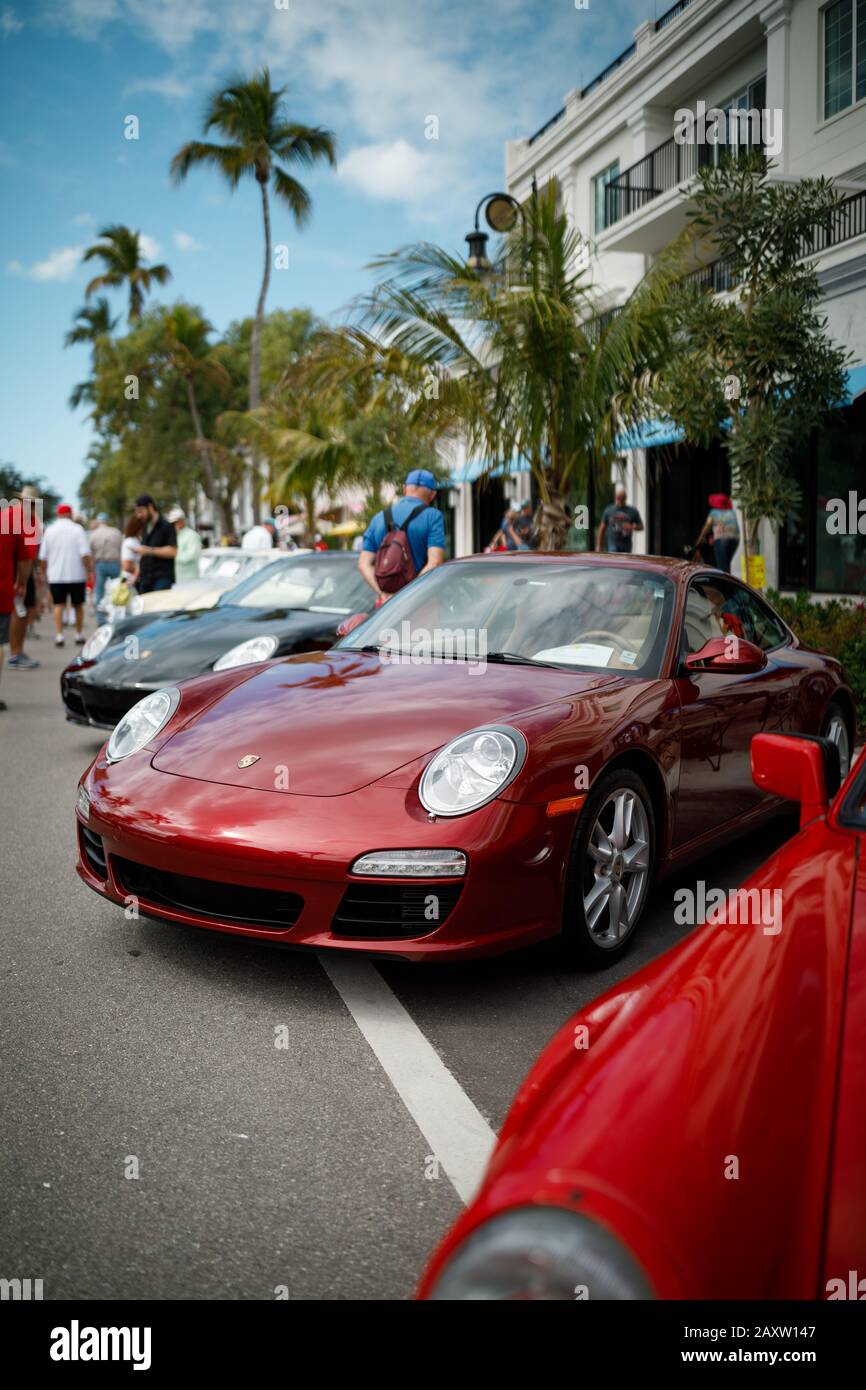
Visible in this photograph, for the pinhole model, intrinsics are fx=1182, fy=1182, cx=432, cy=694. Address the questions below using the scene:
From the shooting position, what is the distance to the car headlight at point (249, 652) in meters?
7.24

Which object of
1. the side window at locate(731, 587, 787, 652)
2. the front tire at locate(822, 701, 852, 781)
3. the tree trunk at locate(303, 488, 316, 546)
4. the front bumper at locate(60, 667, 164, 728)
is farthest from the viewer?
the tree trunk at locate(303, 488, 316, 546)

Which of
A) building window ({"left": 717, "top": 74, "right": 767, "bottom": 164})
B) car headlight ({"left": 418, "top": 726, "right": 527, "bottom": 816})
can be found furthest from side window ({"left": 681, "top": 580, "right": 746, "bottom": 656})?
building window ({"left": 717, "top": 74, "right": 767, "bottom": 164})

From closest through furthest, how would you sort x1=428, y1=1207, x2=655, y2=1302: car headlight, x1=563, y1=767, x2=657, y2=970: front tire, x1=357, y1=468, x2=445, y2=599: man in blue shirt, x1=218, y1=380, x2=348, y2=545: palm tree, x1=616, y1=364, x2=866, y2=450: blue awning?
x1=428, y1=1207, x2=655, y2=1302: car headlight < x1=563, y1=767, x2=657, y2=970: front tire < x1=357, y1=468, x2=445, y2=599: man in blue shirt < x1=616, y1=364, x2=866, y2=450: blue awning < x1=218, y1=380, x2=348, y2=545: palm tree

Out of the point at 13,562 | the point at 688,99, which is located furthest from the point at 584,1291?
the point at 688,99

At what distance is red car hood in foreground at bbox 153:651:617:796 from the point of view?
3.62 metres

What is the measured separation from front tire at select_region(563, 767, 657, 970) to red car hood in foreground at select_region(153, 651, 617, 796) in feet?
1.21

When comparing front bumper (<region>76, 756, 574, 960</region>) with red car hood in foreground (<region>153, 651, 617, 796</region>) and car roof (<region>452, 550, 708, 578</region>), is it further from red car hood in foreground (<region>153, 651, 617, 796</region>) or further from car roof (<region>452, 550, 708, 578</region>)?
car roof (<region>452, 550, 708, 578</region>)

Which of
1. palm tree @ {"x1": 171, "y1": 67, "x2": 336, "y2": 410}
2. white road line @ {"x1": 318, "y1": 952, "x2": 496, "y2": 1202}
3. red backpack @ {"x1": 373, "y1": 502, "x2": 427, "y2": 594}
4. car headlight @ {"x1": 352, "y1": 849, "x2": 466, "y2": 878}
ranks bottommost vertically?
white road line @ {"x1": 318, "y1": 952, "x2": 496, "y2": 1202}

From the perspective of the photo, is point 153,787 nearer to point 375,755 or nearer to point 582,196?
point 375,755

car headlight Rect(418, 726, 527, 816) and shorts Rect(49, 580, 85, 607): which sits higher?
shorts Rect(49, 580, 85, 607)

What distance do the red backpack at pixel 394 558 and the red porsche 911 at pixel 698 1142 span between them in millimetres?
6339

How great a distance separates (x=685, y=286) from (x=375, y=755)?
8951 mm

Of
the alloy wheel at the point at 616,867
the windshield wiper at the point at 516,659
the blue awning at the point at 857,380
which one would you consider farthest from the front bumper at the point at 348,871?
the blue awning at the point at 857,380

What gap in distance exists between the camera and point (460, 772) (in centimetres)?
348
